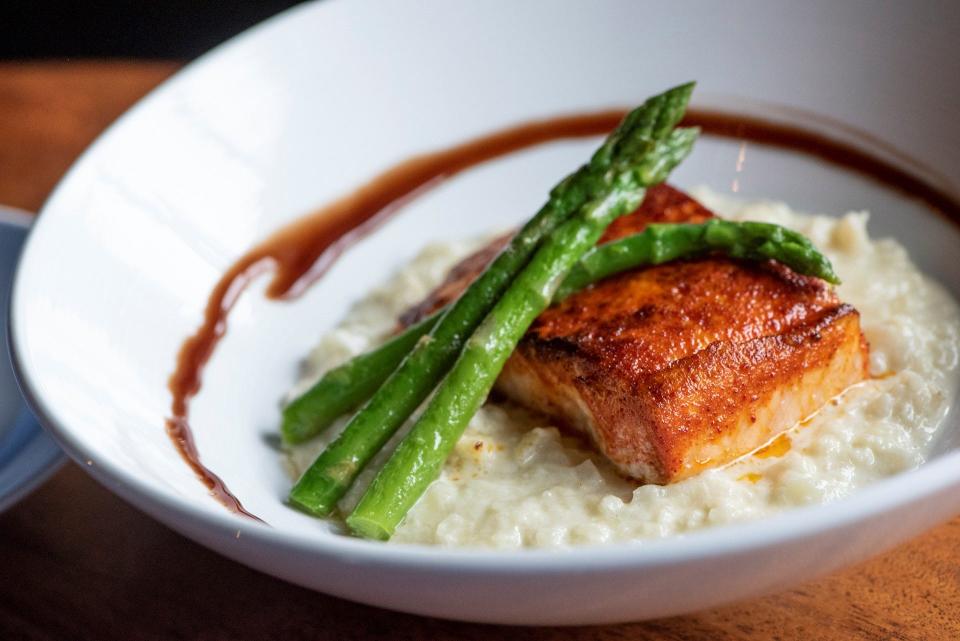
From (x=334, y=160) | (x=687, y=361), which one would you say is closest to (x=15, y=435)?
(x=334, y=160)

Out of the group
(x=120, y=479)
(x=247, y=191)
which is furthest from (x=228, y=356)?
(x=120, y=479)

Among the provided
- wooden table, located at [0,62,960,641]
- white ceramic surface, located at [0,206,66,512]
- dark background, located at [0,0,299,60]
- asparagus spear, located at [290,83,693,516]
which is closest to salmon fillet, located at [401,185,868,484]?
asparagus spear, located at [290,83,693,516]

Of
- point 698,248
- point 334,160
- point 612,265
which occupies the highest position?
point 698,248

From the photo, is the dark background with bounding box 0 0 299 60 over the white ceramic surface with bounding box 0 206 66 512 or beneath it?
beneath

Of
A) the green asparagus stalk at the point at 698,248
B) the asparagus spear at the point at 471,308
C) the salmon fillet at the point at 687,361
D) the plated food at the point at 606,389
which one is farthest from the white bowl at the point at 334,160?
the green asparagus stalk at the point at 698,248

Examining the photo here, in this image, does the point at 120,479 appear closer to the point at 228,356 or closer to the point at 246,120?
the point at 228,356

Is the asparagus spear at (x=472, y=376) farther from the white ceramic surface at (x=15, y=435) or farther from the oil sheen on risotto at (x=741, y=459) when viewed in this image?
the white ceramic surface at (x=15, y=435)

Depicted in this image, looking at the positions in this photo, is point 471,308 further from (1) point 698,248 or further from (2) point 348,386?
(1) point 698,248

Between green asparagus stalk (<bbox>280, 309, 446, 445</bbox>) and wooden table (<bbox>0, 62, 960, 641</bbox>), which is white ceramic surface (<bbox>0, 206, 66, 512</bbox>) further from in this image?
green asparagus stalk (<bbox>280, 309, 446, 445</bbox>)
